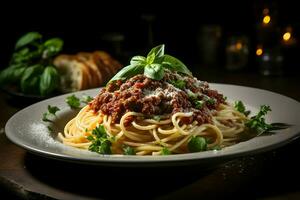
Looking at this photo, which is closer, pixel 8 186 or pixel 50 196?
pixel 50 196

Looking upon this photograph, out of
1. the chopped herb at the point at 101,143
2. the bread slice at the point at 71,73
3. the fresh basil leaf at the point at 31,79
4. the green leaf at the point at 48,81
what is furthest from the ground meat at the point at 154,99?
the bread slice at the point at 71,73

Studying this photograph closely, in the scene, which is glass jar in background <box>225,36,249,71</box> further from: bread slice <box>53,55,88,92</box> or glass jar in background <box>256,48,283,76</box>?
bread slice <box>53,55,88,92</box>

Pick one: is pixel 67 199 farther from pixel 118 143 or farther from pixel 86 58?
pixel 86 58

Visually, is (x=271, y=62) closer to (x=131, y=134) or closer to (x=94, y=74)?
(x=94, y=74)
